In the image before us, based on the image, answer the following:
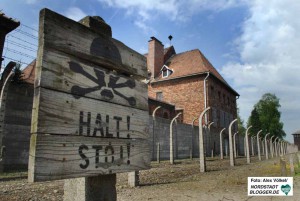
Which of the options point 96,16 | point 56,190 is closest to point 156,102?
point 56,190

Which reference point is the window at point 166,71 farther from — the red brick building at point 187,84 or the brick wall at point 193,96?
the brick wall at point 193,96

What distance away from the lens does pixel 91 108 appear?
1.65 m

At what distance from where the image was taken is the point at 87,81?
65.8 inches

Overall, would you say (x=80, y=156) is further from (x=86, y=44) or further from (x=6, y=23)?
(x=6, y=23)

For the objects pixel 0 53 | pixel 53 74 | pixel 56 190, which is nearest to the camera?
pixel 53 74

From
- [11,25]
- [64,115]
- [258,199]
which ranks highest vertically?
[11,25]

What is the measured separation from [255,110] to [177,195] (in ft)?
207

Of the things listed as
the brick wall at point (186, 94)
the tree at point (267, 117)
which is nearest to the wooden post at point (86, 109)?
the brick wall at point (186, 94)

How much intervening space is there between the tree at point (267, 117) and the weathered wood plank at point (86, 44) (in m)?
63.1

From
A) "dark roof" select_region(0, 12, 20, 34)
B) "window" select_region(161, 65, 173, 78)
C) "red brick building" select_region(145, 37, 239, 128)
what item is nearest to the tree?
"red brick building" select_region(145, 37, 239, 128)

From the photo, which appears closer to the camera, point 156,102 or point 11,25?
point 11,25

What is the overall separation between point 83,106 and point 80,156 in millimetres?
289

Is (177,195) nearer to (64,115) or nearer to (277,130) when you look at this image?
(64,115)


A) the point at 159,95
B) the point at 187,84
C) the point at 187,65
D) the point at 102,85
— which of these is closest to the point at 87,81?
the point at 102,85
